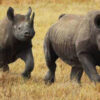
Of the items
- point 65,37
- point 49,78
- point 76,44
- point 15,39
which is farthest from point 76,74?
point 15,39

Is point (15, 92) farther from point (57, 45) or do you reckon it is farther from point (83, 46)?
point (57, 45)

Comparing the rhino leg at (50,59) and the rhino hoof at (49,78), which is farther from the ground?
the rhino leg at (50,59)

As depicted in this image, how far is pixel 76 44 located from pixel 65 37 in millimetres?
671

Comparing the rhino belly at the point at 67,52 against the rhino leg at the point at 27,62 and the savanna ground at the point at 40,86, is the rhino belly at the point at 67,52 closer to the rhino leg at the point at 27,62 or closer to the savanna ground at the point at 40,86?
the savanna ground at the point at 40,86

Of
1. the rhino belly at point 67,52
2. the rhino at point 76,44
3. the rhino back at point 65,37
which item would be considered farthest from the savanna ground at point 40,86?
the rhino back at point 65,37

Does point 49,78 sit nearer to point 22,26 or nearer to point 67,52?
point 67,52

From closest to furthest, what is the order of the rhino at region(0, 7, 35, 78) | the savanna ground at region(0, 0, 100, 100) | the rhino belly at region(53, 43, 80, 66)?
the savanna ground at region(0, 0, 100, 100) < the rhino belly at region(53, 43, 80, 66) < the rhino at region(0, 7, 35, 78)

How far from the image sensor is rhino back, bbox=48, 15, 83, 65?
8.95m

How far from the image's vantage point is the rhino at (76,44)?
27.0 ft

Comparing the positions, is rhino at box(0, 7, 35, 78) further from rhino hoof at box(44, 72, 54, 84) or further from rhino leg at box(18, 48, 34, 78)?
rhino hoof at box(44, 72, 54, 84)

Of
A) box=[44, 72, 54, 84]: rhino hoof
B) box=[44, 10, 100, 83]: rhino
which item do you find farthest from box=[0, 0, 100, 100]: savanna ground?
box=[44, 10, 100, 83]: rhino

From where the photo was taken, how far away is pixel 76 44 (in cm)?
852

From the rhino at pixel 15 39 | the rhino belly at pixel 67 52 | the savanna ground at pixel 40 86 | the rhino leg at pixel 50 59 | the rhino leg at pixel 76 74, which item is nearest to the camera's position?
the savanna ground at pixel 40 86

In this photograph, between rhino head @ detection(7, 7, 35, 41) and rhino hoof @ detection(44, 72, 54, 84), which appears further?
rhino head @ detection(7, 7, 35, 41)
